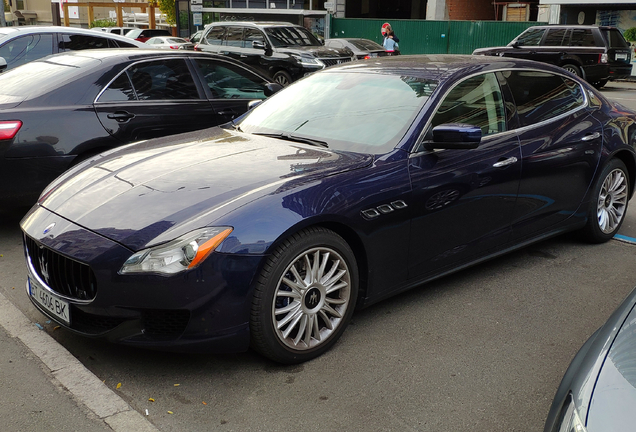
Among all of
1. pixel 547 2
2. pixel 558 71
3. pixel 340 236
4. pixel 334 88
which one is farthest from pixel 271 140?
pixel 547 2

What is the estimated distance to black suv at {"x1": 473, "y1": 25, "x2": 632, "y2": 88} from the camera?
1975cm

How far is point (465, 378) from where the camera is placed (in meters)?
3.43

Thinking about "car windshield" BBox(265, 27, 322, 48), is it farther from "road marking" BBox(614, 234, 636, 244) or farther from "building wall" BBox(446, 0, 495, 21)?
"building wall" BBox(446, 0, 495, 21)

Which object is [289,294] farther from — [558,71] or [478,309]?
[558,71]

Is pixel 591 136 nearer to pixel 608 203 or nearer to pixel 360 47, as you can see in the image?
pixel 608 203

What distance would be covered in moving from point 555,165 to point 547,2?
26.6 metres

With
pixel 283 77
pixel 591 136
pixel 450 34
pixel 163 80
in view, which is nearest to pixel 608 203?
pixel 591 136

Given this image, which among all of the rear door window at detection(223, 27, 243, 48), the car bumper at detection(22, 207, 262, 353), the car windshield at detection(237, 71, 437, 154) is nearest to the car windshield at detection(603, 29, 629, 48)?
the rear door window at detection(223, 27, 243, 48)

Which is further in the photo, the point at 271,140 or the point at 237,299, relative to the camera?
the point at 271,140

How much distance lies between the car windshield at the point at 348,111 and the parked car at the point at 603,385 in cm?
198

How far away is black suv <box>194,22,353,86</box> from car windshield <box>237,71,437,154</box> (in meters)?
12.4

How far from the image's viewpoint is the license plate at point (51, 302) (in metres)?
3.38

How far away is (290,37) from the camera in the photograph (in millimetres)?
18312

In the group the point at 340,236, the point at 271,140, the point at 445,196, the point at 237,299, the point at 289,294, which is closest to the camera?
the point at 237,299
